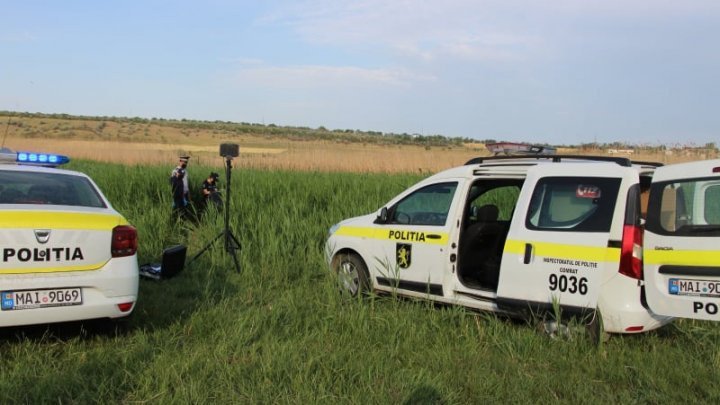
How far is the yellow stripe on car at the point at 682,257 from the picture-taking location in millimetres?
4152

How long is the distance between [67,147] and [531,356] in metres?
38.0

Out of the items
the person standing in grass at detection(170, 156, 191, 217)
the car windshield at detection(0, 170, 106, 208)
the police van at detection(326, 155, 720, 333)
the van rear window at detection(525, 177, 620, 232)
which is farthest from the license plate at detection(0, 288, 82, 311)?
the person standing in grass at detection(170, 156, 191, 217)

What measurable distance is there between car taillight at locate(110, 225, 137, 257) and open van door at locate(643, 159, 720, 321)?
411 centimetres

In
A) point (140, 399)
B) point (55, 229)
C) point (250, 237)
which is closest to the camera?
point (140, 399)

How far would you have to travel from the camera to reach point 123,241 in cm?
508

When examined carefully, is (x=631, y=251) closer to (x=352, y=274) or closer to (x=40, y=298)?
(x=352, y=274)

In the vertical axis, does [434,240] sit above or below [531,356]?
above

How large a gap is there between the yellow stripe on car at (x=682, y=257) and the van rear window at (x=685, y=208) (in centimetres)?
13

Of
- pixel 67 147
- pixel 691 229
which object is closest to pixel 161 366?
pixel 691 229

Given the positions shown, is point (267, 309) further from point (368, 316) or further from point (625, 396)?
point (625, 396)

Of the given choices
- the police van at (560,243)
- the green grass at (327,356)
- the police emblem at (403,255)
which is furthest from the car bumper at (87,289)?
the police emblem at (403,255)

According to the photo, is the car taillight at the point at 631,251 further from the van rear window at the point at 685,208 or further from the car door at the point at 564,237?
the van rear window at the point at 685,208

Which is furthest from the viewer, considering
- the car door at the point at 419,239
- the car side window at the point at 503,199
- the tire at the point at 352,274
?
the car side window at the point at 503,199

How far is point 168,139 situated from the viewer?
66625mm
